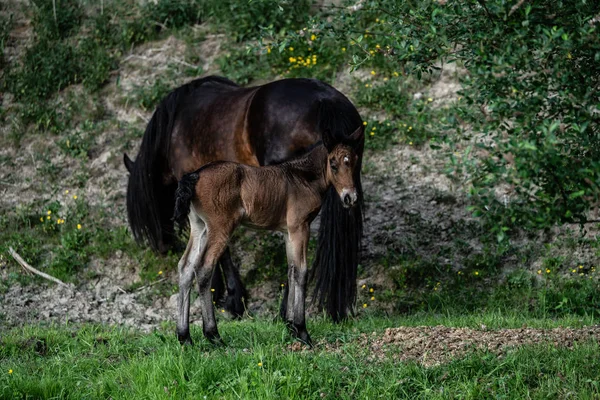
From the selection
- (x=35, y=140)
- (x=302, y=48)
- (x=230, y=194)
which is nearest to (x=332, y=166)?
(x=230, y=194)

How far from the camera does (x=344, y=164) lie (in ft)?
22.4

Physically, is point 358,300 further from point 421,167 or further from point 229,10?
point 229,10

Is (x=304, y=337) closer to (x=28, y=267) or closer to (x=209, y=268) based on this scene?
(x=209, y=268)

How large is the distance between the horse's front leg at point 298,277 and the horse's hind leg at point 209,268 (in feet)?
1.86

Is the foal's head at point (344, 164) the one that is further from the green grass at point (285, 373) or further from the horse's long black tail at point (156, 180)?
the horse's long black tail at point (156, 180)

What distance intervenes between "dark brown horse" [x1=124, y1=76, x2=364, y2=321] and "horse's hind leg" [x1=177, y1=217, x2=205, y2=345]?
1.40m

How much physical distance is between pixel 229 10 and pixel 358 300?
6.58 metres

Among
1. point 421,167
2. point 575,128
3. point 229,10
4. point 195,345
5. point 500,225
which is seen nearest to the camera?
point 575,128

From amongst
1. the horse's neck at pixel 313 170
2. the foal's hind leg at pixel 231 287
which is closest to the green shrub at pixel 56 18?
the foal's hind leg at pixel 231 287

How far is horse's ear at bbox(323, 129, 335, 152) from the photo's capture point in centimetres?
687

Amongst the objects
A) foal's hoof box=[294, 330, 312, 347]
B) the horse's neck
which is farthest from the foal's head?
foal's hoof box=[294, 330, 312, 347]

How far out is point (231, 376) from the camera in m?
5.87

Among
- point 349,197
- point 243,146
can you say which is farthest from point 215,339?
point 243,146

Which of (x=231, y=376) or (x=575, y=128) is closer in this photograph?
(x=575, y=128)
